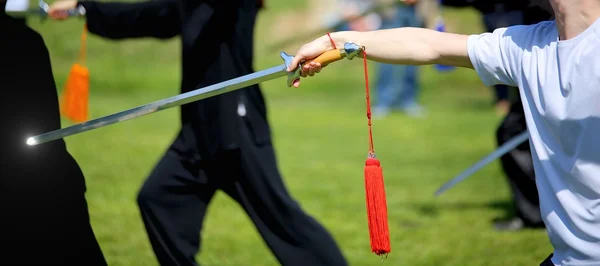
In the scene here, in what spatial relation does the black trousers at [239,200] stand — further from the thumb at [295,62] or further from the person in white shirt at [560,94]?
the person in white shirt at [560,94]

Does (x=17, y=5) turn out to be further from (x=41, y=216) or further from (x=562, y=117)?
(x=562, y=117)

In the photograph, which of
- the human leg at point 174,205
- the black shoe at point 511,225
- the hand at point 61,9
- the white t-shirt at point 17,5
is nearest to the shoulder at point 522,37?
the human leg at point 174,205

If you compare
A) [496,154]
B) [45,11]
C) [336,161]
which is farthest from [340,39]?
[336,161]

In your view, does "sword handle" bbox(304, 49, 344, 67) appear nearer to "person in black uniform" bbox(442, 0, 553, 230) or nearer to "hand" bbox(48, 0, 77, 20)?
"hand" bbox(48, 0, 77, 20)

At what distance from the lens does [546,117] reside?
8.52ft

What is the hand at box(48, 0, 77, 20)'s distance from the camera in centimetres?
430

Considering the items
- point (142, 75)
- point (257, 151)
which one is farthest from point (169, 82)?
point (257, 151)

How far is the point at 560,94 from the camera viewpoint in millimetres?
2545

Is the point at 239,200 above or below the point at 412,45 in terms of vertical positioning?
below

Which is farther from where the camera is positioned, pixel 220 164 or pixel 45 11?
pixel 45 11

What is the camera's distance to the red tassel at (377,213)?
2.88 meters

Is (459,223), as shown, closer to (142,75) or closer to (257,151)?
(257,151)

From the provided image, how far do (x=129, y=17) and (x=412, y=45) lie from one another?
1698 mm

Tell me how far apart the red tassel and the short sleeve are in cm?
48
